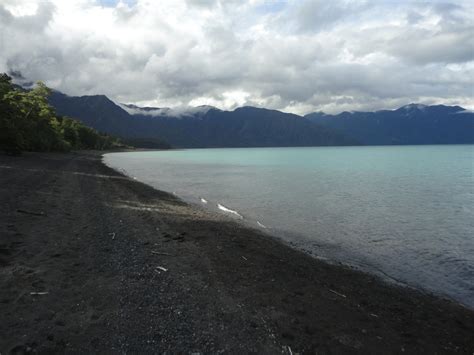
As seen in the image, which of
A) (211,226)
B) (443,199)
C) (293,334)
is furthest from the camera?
(443,199)

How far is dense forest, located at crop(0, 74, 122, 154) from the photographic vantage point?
180ft

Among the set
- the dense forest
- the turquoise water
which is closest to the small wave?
the turquoise water

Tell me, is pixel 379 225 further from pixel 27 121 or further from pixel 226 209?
pixel 27 121

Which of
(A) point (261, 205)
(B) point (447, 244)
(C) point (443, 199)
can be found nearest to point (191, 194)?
(A) point (261, 205)

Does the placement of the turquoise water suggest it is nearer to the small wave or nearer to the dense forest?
the small wave

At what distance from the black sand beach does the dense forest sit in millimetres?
44730

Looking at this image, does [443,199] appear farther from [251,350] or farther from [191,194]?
[251,350]

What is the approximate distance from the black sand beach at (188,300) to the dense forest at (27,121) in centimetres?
4473

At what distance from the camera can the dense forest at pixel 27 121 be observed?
54.9 metres

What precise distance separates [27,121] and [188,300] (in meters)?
66.8

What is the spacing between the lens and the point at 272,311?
10523 mm

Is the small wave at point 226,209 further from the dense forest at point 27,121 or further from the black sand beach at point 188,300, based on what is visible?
the dense forest at point 27,121

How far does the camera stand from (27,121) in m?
64.1

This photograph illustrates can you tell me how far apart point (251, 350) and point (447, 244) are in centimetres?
1971
